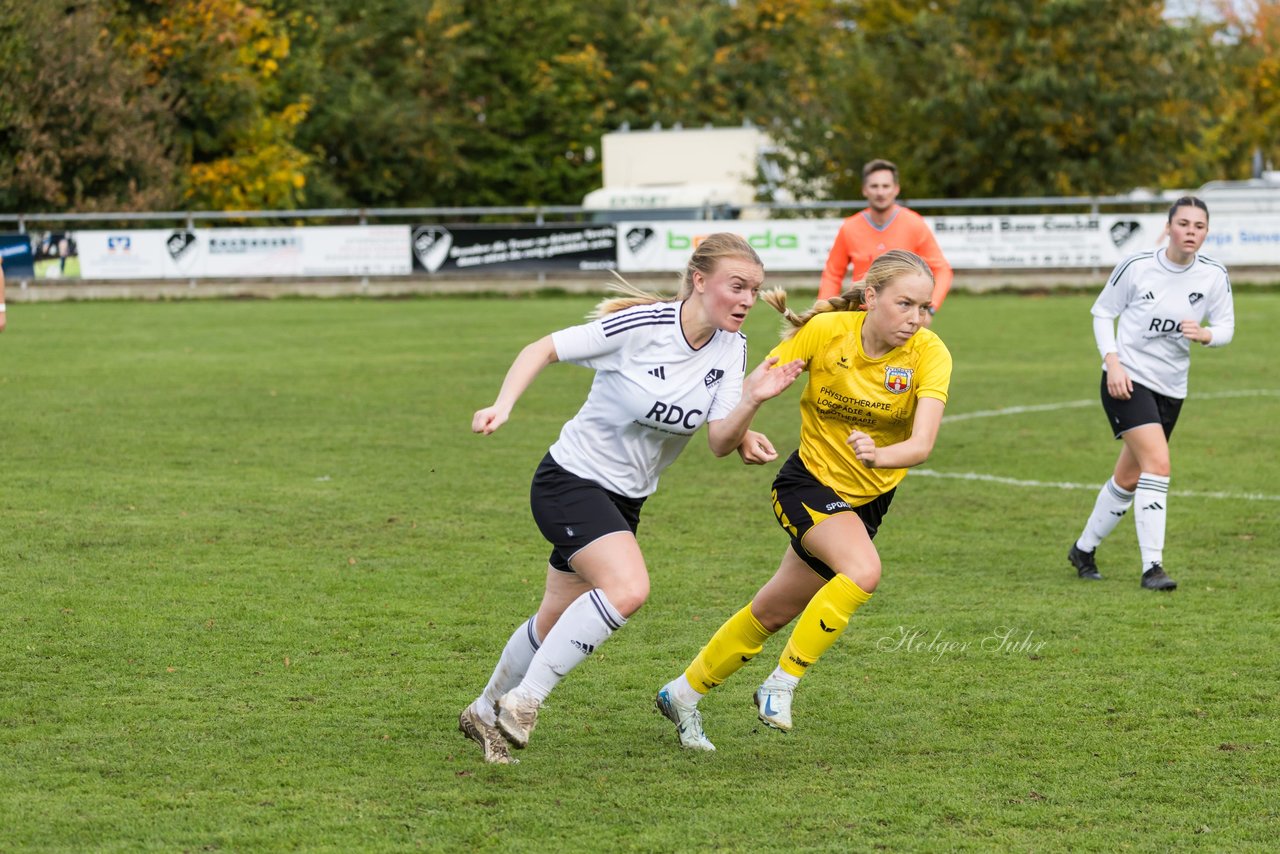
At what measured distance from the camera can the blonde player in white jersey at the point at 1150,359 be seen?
26.9 ft

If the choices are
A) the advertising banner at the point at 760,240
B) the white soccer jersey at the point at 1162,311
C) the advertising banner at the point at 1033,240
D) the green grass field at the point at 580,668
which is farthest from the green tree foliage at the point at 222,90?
the white soccer jersey at the point at 1162,311

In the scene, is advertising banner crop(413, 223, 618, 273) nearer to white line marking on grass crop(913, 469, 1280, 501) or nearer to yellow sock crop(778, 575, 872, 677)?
white line marking on grass crop(913, 469, 1280, 501)

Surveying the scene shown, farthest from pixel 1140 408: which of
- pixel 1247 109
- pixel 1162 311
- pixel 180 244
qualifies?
pixel 1247 109

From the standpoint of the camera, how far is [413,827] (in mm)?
4629

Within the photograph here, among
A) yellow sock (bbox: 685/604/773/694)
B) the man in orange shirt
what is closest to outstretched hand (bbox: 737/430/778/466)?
yellow sock (bbox: 685/604/773/694)

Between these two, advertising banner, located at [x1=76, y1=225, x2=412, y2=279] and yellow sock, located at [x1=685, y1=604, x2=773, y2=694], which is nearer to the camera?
yellow sock, located at [x1=685, y1=604, x2=773, y2=694]

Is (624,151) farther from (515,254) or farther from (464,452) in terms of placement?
(464,452)

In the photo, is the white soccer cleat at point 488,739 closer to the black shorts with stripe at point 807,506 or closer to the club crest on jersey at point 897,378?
the black shorts with stripe at point 807,506

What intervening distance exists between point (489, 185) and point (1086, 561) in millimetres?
47616

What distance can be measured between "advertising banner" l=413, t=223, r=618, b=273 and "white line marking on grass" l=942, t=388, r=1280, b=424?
15.1 metres

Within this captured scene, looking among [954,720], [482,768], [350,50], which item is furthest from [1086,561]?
[350,50]

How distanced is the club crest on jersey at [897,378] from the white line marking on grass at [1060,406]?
8.25 metres

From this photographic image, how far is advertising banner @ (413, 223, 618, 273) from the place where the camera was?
29.5 metres

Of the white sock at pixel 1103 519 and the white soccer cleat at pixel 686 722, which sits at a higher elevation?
the white soccer cleat at pixel 686 722
